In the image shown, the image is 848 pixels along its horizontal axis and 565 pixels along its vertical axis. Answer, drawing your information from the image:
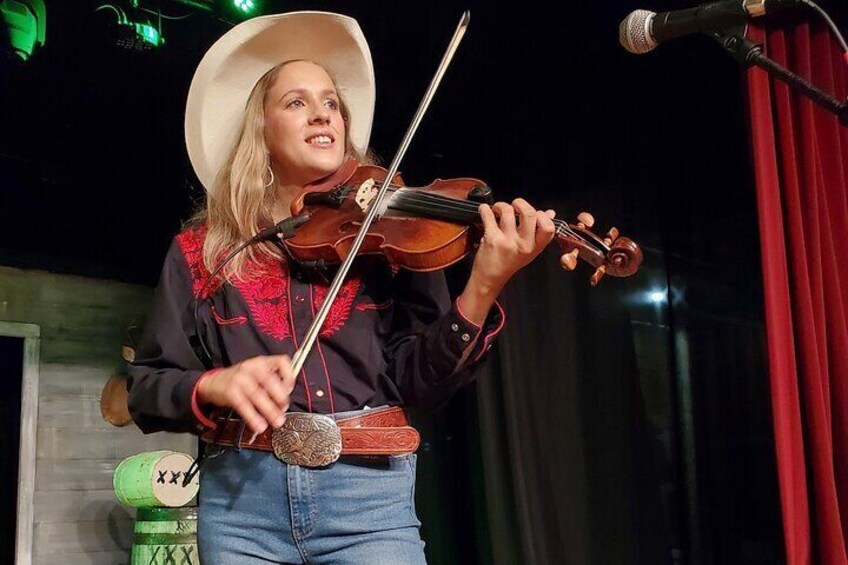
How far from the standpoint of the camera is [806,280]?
1.94m

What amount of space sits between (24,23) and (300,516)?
2.51 meters

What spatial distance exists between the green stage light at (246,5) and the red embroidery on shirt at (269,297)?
2097mm

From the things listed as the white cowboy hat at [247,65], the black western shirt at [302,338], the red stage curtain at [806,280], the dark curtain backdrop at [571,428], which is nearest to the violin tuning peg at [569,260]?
the black western shirt at [302,338]

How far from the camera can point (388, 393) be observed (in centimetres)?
138

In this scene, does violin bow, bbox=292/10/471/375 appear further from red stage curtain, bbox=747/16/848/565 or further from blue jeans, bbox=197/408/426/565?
red stage curtain, bbox=747/16/848/565

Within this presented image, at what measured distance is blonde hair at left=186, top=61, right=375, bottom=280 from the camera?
144 centimetres

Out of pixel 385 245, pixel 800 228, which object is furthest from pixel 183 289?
pixel 800 228

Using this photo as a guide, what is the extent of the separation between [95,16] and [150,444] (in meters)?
1.92

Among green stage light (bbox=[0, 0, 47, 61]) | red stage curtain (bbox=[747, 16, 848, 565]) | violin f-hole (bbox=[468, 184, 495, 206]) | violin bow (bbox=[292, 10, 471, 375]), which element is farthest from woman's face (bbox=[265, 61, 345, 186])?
green stage light (bbox=[0, 0, 47, 61])

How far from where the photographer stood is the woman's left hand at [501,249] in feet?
4.37

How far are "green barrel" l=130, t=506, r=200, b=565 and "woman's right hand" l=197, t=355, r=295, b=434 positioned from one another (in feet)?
8.14

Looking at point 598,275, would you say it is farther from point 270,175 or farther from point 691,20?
point 270,175

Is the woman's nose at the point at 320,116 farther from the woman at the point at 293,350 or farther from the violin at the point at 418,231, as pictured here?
the violin at the point at 418,231

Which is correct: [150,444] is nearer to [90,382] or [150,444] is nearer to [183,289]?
[90,382]
